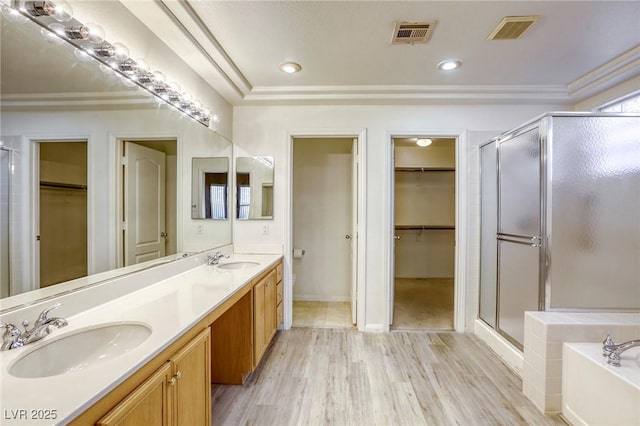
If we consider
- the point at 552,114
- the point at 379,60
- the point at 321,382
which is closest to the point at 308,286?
the point at 321,382

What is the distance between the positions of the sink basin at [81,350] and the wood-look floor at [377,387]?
0.91m

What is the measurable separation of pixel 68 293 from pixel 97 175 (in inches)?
21.8

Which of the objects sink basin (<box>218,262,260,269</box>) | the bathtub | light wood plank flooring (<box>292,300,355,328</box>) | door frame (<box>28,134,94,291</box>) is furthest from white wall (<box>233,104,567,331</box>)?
door frame (<box>28,134,94,291</box>)

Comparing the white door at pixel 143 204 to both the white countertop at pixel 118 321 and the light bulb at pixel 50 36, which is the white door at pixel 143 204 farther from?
the light bulb at pixel 50 36

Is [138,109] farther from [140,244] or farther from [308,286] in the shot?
[308,286]

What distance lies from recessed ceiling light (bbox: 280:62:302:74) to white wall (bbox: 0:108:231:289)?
86 cm

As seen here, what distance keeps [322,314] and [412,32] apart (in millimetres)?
2970

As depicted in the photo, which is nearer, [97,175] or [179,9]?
[97,175]

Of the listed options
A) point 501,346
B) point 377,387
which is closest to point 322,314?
point 377,387

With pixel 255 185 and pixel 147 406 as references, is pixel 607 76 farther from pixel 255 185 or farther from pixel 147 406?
pixel 147 406

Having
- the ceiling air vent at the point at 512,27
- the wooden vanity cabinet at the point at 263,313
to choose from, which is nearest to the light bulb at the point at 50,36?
the wooden vanity cabinet at the point at 263,313

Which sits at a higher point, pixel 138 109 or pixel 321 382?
pixel 138 109

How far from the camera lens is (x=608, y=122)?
1.98 meters

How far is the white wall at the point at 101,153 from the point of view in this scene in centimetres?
106
